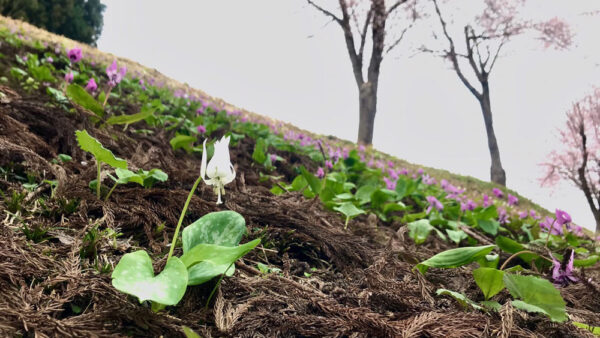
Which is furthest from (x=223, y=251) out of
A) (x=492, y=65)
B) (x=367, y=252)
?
(x=492, y=65)

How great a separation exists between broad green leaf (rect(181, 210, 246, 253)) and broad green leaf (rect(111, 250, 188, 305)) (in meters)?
0.21

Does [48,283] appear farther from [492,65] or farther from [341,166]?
[492,65]

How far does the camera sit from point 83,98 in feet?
9.07

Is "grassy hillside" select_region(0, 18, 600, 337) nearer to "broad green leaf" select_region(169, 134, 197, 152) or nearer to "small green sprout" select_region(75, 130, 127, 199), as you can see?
"small green sprout" select_region(75, 130, 127, 199)

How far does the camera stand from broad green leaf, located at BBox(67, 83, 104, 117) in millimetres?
2700

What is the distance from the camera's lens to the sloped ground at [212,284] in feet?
3.19

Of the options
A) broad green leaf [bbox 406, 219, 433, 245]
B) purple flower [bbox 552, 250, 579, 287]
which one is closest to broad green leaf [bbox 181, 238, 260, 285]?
purple flower [bbox 552, 250, 579, 287]

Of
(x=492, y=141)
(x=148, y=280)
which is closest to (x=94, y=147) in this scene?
(x=148, y=280)

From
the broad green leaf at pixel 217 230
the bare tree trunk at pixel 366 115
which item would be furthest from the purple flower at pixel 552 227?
the bare tree trunk at pixel 366 115

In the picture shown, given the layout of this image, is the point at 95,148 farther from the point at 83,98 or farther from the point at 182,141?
the point at 182,141

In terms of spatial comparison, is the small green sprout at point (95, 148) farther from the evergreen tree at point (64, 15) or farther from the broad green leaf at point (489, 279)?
the evergreen tree at point (64, 15)

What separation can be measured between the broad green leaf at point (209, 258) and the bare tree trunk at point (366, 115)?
14.6 m

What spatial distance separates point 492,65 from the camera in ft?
55.1

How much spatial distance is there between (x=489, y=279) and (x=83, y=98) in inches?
107
